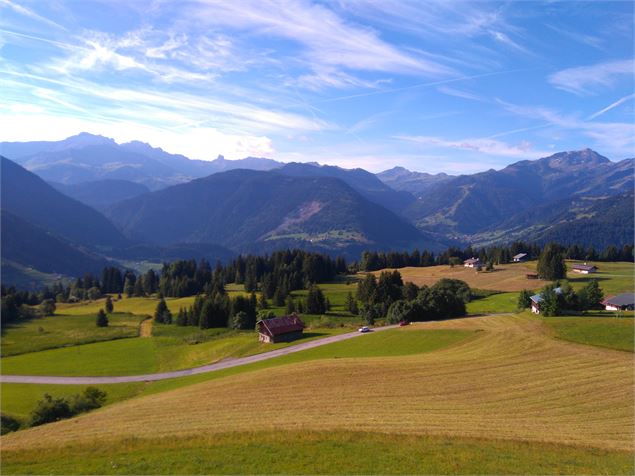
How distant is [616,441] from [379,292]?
262ft

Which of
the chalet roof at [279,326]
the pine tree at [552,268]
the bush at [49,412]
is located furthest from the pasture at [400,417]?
the pine tree at [552,268]

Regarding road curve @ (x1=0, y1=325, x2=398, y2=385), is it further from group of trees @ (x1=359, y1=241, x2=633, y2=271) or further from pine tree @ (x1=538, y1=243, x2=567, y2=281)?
group of trees @ (x1=359, y1=241, x2=633, y2=271)

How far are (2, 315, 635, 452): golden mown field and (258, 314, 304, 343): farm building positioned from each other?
2254 centimetres

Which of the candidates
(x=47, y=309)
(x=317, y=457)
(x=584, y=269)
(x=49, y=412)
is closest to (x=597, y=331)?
(x=317, y=457)

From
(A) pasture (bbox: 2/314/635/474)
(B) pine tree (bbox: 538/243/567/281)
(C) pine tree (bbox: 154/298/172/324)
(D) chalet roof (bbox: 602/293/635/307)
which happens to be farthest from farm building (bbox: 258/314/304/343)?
(B) pine tree (bbox: 538/243/567/281)

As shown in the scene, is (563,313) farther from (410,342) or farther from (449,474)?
(449,474)

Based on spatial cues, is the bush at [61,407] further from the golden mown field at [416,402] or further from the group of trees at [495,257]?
the group of trees at [495,257]

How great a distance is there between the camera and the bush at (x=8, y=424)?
129ft

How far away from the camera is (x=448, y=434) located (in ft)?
90.1

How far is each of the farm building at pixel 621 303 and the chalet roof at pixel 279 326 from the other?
2163 inches

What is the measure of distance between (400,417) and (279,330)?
4453 centimetres

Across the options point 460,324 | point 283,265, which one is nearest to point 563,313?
point 460,324

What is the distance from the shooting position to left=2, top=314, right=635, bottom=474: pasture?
2400 cm

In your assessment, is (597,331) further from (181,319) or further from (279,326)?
(181,319)
